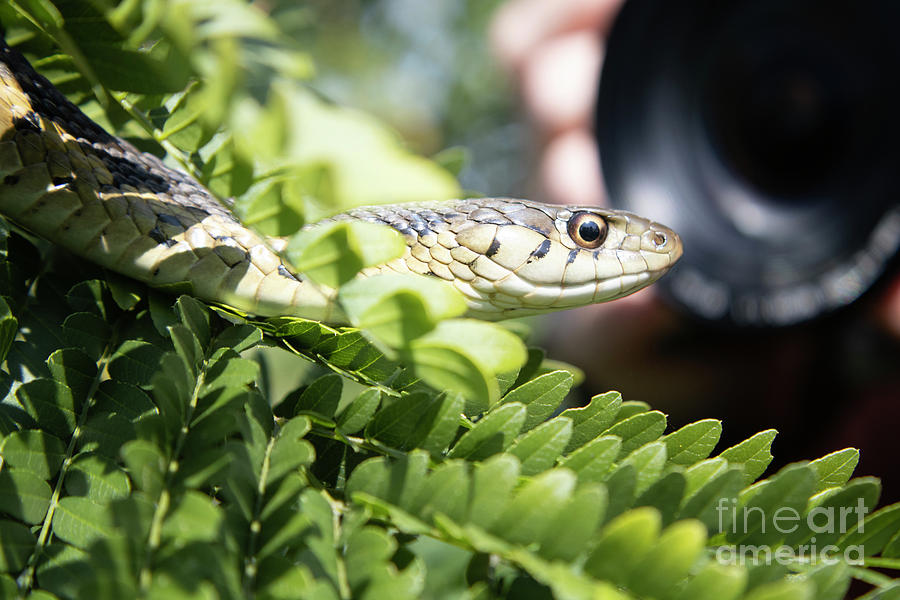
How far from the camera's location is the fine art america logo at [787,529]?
1.17 ft

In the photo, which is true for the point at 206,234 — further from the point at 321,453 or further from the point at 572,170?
the point at 572,170

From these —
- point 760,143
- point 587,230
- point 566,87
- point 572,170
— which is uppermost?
point 760,143

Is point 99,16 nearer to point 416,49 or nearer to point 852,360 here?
point 852,360

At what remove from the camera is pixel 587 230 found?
0.83 m

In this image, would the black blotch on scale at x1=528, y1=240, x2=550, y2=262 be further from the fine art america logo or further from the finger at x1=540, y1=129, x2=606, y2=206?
the finger at x1=540, y1=129, x2=606, y2=206

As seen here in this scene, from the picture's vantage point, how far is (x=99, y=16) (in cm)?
40

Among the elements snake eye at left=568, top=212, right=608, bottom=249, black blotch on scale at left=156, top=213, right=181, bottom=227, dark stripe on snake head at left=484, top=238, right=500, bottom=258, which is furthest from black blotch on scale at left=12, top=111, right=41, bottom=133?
snake eye at left=568, top=212, right=608, bottom=249

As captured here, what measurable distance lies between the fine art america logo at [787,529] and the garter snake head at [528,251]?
43cm

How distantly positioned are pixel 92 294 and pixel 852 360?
168cm

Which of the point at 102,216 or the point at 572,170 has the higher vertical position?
the point at 572,170

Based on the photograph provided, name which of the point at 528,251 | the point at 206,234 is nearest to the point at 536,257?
the point at 528,251

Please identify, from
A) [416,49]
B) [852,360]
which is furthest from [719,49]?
[416,49]

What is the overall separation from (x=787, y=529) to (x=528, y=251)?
471 mm

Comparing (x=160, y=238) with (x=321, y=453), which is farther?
(x=160, y=238)
